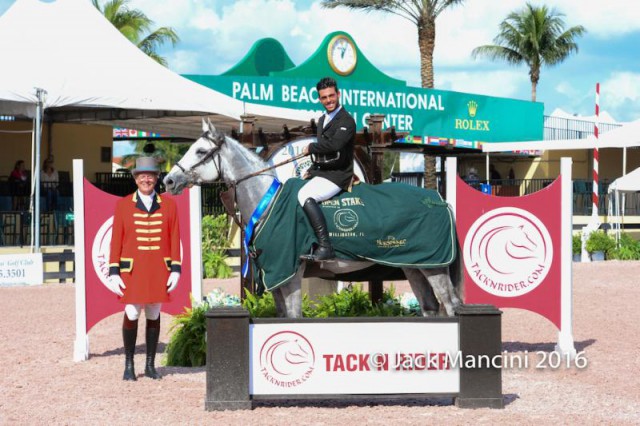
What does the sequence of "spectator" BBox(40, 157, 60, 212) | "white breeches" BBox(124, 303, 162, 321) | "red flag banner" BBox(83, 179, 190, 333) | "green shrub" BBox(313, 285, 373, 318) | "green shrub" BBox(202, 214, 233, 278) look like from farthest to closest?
"spectator" BBox(40, 157, 60, 212) → "green shrub" BBox(202, 214, 233, 278) → "red flag banner" BBox(83, 179, 190, 333) → "green shrub" BBox(313, 285, 373, 318) → "white breeches" BBox(124, 303, 162, 321)

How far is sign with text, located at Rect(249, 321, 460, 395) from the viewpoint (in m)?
7.57

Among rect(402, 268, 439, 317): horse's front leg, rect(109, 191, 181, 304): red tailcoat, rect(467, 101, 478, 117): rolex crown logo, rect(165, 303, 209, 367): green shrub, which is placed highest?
rect(467, 101, 478, 117): rolex crown logo

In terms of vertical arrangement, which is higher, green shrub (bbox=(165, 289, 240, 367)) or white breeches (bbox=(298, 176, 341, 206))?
white breeches (bbox=(298, 176, 341, 206))

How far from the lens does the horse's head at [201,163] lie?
856 cm

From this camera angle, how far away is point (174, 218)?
8758 millimetres

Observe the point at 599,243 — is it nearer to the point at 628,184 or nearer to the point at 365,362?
the point at 628,184

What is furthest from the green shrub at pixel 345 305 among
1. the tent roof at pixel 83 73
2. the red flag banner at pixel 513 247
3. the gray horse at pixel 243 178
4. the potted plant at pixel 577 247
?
the potted plant at pixel 577 247

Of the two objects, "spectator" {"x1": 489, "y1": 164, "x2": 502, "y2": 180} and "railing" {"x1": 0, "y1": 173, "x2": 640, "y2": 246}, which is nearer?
"railing" {"x1": 0, "y1": 173, "x2": 640, "y2": 246}

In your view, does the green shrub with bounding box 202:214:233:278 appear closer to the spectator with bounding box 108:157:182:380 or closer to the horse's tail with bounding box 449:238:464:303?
the spectator with bounding box 108:157:182:380

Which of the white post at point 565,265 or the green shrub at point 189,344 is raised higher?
the white post at point 565,265

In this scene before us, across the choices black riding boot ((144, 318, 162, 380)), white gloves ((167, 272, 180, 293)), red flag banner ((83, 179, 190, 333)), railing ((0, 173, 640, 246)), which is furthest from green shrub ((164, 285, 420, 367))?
railing ((0, 173, 640, 246))

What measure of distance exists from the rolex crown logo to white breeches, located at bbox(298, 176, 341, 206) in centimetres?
2742

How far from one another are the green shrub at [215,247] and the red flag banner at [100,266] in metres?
8.44

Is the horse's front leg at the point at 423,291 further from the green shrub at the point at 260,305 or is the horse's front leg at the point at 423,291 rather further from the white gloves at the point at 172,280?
the white gloves at the point at 172,280
